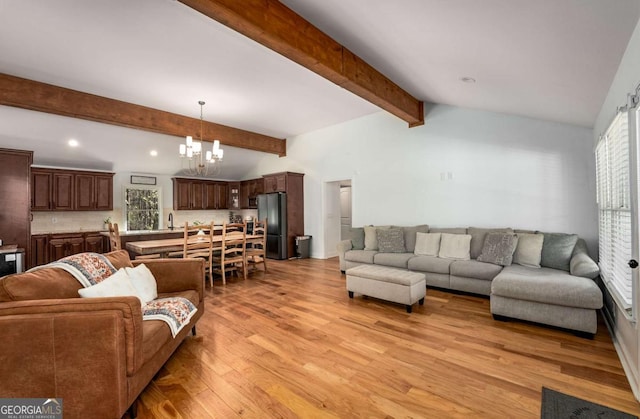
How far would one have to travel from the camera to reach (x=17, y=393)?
153 cm

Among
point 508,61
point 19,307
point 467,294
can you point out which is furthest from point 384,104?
point 19,307

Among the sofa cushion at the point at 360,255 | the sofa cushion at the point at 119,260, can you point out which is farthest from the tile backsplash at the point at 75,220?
the sofa cushion at the point at 360,255

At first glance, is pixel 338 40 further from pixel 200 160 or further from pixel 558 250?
pixel 200 160

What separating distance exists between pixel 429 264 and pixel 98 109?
18.6 ft

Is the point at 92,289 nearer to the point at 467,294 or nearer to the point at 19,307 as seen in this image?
the point at 19,307

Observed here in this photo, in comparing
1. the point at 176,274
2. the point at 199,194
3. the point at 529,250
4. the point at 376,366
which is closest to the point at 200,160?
the point at 199,194

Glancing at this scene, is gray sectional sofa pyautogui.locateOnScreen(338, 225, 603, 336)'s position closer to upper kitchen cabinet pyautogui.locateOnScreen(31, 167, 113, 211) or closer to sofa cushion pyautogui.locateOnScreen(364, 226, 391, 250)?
sofa cushion pyautogui.locateOnScreen(364, 226, 391, 250)

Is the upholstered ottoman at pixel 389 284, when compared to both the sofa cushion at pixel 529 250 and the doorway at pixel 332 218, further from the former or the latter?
the doorway at pixel 332 218

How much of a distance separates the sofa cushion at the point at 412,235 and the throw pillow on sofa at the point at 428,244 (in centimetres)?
19

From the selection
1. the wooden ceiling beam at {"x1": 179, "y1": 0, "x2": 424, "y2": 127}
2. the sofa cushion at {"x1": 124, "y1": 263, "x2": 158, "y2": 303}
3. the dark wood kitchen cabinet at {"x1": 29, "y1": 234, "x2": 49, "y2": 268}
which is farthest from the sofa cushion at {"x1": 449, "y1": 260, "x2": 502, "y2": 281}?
the dark wood kitchen cabinet at {"x1": 29, "y1": 234, "x2": 49, "y2": 268}

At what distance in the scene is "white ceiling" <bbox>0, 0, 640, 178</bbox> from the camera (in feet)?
6.41

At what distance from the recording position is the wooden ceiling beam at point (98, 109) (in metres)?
3.83

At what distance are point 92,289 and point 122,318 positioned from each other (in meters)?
0.58

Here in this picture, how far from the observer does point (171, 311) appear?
86.3 inches
